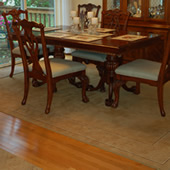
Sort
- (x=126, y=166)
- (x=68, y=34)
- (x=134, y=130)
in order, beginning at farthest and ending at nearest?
(x=68, y=34), (x=134, y=130), (x=126, y=166)

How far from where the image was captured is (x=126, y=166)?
2076 millimetres

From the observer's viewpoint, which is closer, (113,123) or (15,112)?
(113,123)

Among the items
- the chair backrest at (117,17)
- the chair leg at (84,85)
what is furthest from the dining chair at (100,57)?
the chair leg at (84,85)

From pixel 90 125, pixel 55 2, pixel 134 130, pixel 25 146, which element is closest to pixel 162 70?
pixel 134 130

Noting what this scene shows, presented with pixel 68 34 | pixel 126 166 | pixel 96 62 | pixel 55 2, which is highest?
pixel 55 2

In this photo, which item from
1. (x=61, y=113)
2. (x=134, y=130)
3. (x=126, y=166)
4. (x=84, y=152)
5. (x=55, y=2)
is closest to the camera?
(x=126, y=166)

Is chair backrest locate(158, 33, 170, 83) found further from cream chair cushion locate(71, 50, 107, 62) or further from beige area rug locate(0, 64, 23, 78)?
beige area rug locate(0, 64, 23, 78)

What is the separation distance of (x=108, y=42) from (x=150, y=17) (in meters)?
1.82

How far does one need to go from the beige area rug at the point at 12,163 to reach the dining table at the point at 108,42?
1.24 m

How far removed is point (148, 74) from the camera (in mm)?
2812

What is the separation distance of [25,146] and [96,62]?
4.97 ft

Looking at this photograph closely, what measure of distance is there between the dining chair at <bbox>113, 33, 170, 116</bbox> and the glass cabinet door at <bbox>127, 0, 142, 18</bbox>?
168cm

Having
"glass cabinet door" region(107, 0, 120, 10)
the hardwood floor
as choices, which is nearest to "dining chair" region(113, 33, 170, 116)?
the hardwood floor

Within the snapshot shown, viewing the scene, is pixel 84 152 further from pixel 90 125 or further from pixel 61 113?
pixel 61 113
